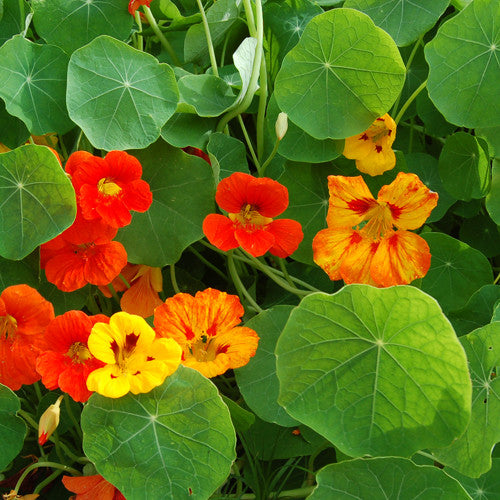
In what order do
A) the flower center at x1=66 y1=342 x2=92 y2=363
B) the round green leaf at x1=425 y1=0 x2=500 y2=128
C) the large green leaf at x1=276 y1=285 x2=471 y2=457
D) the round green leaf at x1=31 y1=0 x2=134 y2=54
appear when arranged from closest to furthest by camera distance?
the large green leaf at x1=276 y1=285 x2=471 y2=457 → the flower center at x1=66 y1=342 x2=92 y2=363 → the round green leaf at x1=425 y1=0 x2=500 y2=128 → the round green leaf at x1=31 y1=0 x2=134 y2=54

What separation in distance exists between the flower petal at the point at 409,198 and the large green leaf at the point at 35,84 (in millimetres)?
537

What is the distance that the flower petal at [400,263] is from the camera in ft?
3.01

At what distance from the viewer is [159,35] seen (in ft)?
3.84

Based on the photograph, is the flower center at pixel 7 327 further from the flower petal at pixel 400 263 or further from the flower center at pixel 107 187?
the flower petal at pixel 400 263

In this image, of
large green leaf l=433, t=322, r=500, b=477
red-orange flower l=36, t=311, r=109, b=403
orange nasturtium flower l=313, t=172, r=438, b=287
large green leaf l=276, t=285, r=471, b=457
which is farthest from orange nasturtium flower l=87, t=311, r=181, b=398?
large green leaf l=433, t=322, r=500, b=477

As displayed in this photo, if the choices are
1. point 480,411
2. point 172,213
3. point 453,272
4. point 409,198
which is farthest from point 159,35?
point 480,411

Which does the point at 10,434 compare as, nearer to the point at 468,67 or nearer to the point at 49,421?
the point at 49,421

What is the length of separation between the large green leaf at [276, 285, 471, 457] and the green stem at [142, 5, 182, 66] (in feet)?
2.03

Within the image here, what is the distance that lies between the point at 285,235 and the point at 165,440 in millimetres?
337

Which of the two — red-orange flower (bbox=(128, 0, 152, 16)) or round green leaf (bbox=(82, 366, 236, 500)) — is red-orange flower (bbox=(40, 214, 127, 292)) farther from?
red-orange flower (bbox=(128, 0, 152, 16))

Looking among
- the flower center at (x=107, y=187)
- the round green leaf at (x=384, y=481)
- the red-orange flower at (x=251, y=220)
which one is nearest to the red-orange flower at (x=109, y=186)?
the flower center at (x=107, y=187)

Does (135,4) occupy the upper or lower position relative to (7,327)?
upper

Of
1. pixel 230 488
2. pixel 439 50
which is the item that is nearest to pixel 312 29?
pixel 439 50

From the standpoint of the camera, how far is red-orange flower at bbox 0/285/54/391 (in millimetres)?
927
